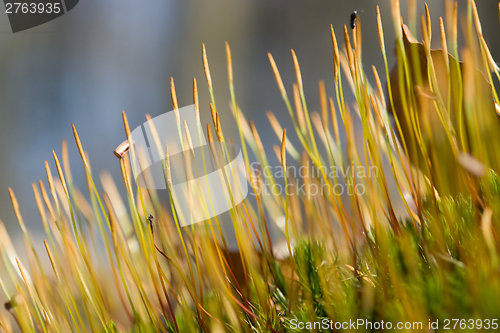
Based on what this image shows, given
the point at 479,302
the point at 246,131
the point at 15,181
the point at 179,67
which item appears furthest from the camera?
the point at 179,67

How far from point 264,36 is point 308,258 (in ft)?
4.24

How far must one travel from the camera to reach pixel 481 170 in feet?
0.55

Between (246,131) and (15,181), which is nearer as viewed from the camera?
(246,131)

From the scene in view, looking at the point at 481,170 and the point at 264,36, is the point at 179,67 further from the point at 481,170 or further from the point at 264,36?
the point at 481,170

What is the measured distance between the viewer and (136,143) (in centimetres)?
23

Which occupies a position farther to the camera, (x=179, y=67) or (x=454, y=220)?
(x=179, y=67)

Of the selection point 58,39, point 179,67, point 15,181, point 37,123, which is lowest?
point 15,181

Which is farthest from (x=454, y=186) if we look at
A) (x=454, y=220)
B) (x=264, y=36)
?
(x=264, y=36)

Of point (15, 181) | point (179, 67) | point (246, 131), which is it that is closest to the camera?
point (246, 131)

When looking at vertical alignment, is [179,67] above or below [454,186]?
above

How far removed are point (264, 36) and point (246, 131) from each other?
123cm

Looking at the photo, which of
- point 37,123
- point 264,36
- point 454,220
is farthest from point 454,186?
point 37,123

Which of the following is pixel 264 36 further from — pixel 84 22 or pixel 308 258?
pixel 308 258

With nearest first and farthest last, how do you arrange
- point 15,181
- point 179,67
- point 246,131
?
point 246,131
point 15,181
point 179,67
